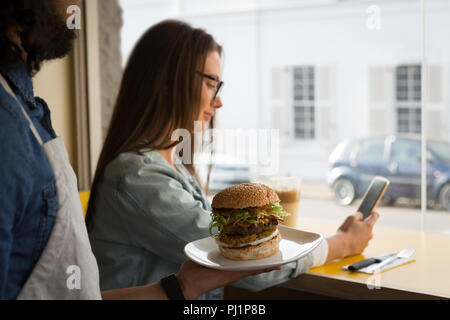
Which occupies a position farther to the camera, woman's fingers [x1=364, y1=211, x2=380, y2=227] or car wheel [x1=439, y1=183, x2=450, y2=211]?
car wheel [x1=439, y1=183, x2=450, y2=211]

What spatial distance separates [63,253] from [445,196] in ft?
15.6

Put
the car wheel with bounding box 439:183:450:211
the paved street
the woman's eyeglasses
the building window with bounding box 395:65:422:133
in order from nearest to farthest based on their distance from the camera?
the woman's eyeglasses
the paved street
the car wheel with bounding box 439:183:450:211
the building window with bounding box 395:65:422:133

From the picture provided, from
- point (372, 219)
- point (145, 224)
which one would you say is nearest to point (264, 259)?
point (145, 224)

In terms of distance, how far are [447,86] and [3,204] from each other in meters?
6.39

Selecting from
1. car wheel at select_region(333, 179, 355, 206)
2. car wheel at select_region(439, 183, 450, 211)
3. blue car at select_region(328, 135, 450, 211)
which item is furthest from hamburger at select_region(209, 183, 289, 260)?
car wheel at select_region(333, 179, 355, 206)

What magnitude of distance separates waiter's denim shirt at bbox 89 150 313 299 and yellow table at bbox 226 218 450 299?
0.23 feet

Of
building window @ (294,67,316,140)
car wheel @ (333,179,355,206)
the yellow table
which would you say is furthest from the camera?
building window @ (294,67,316,140)

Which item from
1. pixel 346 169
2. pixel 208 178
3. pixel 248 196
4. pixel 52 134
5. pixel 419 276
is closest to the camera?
pixel 52 134

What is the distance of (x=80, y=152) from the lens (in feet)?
7.52

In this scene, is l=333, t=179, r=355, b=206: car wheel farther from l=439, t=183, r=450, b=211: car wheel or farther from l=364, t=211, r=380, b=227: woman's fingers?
l=364, t=211, r=380, b=227: woman's fingers

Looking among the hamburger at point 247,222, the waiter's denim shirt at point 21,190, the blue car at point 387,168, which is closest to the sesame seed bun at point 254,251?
the hamburger at point 247,222

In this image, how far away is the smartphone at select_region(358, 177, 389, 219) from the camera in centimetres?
135
